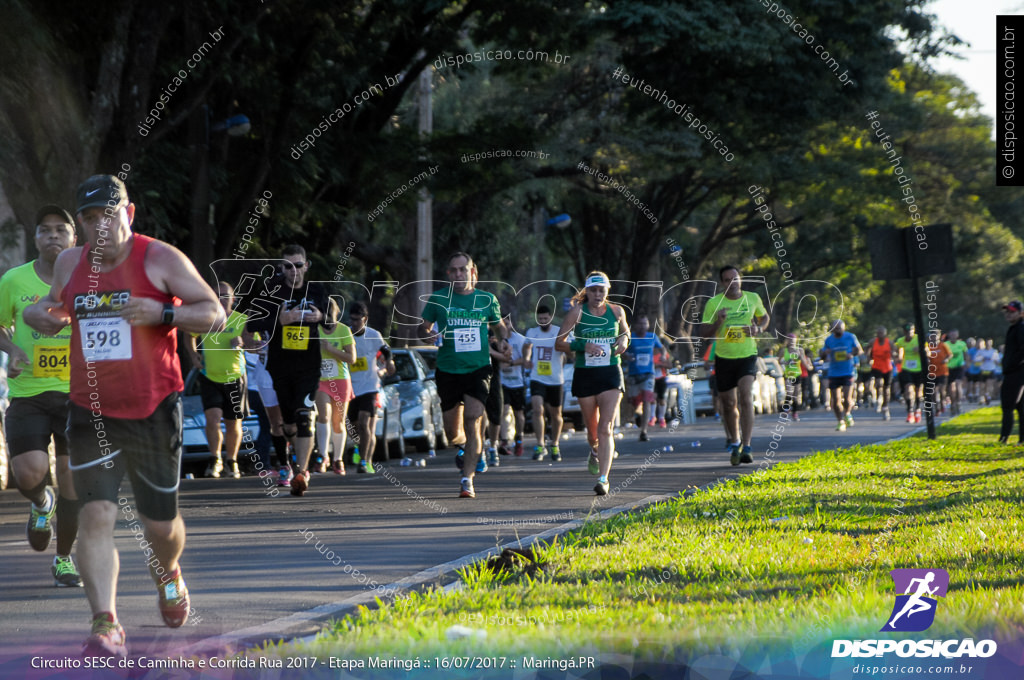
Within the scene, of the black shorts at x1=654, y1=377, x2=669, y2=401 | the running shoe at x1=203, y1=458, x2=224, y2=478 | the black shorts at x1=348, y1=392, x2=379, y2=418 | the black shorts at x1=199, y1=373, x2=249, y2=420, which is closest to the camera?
the black shorts at x1=199, y1=373, x2=249, y2=420

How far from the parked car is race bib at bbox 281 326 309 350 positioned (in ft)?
21.1

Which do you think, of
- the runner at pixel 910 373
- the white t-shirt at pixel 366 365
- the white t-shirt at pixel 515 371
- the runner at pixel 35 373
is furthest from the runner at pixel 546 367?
the runner at pixel 35 373

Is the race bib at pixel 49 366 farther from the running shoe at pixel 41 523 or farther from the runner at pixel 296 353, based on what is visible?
the runner at pixel 296 353

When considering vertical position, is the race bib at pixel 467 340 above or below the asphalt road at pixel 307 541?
above

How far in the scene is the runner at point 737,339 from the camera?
50.8ft

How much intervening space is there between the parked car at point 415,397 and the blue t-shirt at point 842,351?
691 centimetres

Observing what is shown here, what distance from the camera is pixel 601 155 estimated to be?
28500mm

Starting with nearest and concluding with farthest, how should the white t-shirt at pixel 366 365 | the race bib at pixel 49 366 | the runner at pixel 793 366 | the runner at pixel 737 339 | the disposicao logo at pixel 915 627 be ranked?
the disposicao logo at pixel 915 627 → the race bib at pixel 49 366 → the runner at pixel 737 339 → the white t-shirt at pixel 366 365 → the runner at pixel 793 366

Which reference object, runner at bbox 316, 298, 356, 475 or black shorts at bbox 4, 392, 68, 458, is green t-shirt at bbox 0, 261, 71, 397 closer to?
black shorts at bbox 4, 392, 68, 458

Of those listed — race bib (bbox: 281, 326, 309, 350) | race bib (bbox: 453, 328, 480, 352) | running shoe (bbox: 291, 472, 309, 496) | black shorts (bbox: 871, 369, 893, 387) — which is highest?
race bib (bbox: 281, 326, 309, 350)

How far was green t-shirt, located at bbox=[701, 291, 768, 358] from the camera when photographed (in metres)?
15.5

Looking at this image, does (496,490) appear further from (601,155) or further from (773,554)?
(601,155)

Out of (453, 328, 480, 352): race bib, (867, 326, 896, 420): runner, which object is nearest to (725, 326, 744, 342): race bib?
(453, 328, 480, 352): race bib

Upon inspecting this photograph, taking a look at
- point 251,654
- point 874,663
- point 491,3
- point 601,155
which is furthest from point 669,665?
point 601,155
